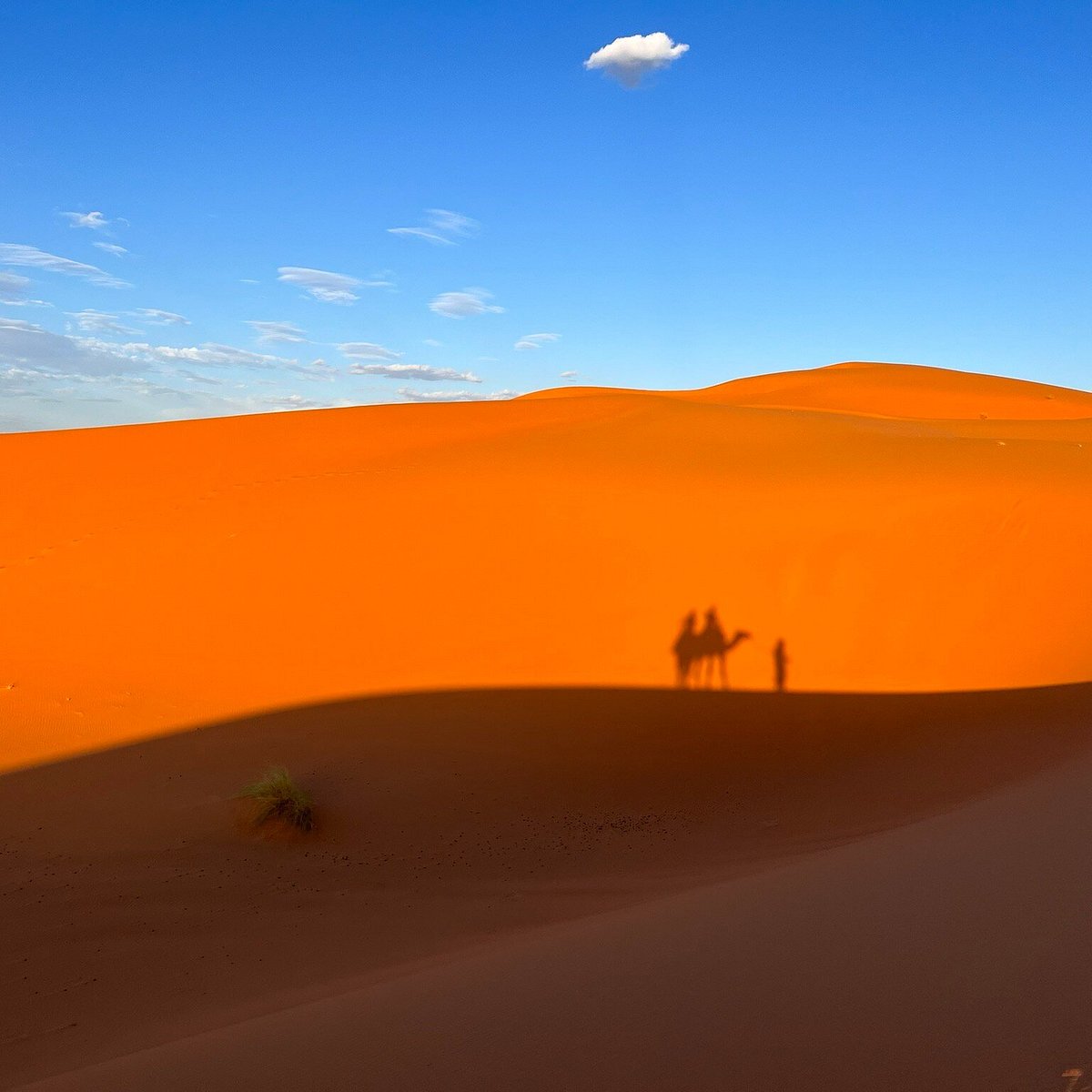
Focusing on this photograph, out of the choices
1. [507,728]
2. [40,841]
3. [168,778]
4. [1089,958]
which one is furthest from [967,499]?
[40,841]

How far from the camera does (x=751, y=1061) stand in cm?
294

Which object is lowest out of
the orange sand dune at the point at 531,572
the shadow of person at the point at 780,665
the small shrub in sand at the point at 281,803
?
the small shrub in sand at the point at 281,803

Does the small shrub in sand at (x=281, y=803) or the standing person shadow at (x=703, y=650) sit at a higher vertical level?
the standing person shadow at (x=703, y=650)

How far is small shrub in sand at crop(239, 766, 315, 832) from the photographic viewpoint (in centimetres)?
666

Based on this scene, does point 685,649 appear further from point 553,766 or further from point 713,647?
point 553,766

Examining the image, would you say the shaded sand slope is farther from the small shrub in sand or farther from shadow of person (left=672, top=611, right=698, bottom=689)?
shadow of person (left=672, top=611, right=698, bottom=689)

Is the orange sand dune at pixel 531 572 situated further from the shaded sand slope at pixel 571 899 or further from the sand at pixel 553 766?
the shaded sand slope at pixel 571 899

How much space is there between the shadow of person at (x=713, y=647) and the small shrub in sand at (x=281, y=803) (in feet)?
14.4

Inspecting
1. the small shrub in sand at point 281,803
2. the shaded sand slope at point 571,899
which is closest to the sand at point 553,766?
the shaded sand slope at point 571,899

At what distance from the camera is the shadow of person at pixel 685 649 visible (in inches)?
373

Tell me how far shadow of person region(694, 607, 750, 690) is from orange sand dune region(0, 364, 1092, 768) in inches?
6.1

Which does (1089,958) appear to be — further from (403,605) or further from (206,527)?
(206,527)

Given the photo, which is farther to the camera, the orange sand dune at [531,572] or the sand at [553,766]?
the orange sand dune at [531,572]

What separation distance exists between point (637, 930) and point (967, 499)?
9.83 meters
